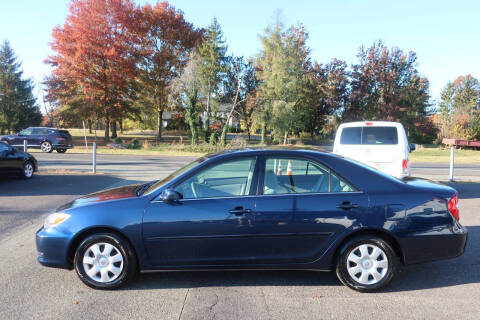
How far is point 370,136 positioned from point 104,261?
7159mm

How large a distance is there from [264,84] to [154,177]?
27930 mm

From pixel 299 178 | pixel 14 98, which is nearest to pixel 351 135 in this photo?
pixel 299 178

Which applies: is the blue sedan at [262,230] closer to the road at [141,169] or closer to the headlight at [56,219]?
the headlight at [56,219]

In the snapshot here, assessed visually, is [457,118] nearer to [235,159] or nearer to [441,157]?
[441,157]

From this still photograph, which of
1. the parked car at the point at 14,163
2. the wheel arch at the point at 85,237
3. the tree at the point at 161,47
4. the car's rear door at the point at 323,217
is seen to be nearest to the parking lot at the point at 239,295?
the wheel arch at the point at 85,237

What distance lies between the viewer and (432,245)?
4199 mm

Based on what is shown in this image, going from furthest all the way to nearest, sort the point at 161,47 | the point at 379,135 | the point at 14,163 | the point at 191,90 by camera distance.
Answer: the point at 161,47 → the point at 191,90 → the point at 14,163 → the point at 379,135

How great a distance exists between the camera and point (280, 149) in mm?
4520

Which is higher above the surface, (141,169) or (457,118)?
A: (457,118)

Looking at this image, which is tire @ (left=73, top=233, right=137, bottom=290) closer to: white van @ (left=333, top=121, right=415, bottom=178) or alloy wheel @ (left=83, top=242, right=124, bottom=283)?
alloy wheel @ (left=83, top=242, right=124, bottom=283)

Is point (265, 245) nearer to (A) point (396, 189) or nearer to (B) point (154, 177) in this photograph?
(A) point (396, 189)

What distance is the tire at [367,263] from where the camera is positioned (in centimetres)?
415

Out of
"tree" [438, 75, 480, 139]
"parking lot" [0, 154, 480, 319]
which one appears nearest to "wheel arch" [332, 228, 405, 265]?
"parking lot" [0, 154, 480, 319]

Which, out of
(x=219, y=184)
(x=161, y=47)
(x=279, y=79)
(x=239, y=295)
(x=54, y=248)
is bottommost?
(x=239, y=295)
